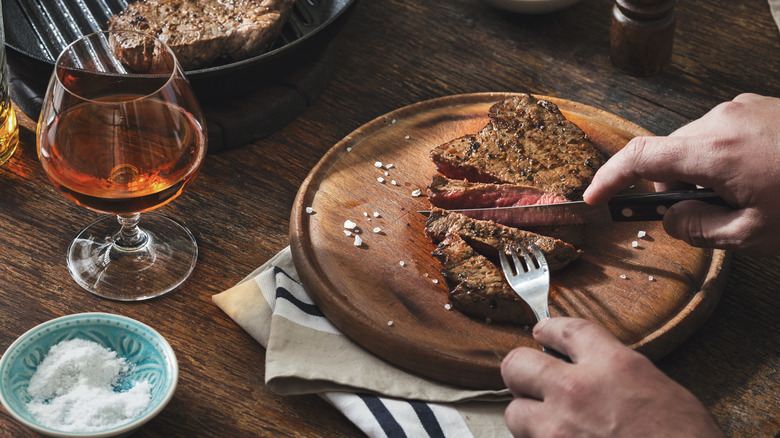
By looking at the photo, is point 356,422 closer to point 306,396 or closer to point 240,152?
point 306,396

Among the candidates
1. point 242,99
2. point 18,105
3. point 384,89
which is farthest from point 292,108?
point 18,105

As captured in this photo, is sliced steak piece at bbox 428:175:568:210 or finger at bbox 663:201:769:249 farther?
sliced steak piece at bbox 428:175:568:210

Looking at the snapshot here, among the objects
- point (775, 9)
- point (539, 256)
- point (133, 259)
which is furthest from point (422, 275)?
point (775, 9)

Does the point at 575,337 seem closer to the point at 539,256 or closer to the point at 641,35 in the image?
the point at 539,256

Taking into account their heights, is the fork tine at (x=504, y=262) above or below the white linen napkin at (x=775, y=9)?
above

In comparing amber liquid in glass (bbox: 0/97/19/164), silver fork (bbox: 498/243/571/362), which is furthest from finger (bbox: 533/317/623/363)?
amber liquid in glass (bbox: 0/97/19/164)

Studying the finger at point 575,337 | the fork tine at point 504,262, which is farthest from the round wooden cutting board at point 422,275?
the finger at point 575,337

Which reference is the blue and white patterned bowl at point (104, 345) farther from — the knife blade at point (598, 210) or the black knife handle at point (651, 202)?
the black knife handle at point (651, 202)

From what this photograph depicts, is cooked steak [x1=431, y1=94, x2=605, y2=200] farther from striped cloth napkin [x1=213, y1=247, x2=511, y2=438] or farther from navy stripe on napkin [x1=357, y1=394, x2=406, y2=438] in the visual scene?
navy stripe on napkin [x1=357, y1=394, x2=406, y2=438]
